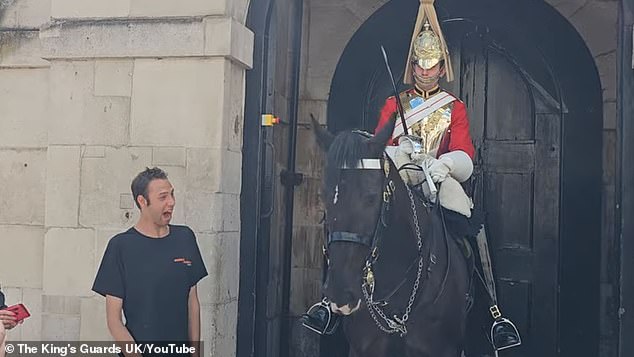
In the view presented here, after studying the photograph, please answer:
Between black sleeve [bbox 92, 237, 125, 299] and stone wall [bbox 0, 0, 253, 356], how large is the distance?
2.55ft

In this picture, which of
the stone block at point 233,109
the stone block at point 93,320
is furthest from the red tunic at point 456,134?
the stone block at point 93,320

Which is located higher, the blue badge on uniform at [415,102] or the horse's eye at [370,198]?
the blue badge on uniform at [415,102]

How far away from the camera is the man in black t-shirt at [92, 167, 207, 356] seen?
4.25 metres

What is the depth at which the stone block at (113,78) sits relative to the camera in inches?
207

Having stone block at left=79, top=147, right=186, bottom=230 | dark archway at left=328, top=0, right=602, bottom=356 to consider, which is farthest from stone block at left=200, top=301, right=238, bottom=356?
dark archway at left=328, top=0, right=602, bottom=356

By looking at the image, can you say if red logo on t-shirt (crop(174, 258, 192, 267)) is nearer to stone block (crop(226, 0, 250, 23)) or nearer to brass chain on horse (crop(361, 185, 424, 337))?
brass chain on horse (crop(361, 185, 424, 337))

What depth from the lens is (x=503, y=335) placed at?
15.6 ft

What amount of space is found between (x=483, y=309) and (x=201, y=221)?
5.89ft

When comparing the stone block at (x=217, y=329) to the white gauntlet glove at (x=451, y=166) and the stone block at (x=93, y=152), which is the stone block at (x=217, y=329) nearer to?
the stone block at (x=93, y=152)

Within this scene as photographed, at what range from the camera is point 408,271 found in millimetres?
4238

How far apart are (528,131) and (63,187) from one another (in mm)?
3624

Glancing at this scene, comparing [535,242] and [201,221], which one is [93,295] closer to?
[201,221]

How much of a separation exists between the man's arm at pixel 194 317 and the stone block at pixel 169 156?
93 cm

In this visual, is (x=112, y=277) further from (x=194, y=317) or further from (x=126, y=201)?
(x=126, y=201)
